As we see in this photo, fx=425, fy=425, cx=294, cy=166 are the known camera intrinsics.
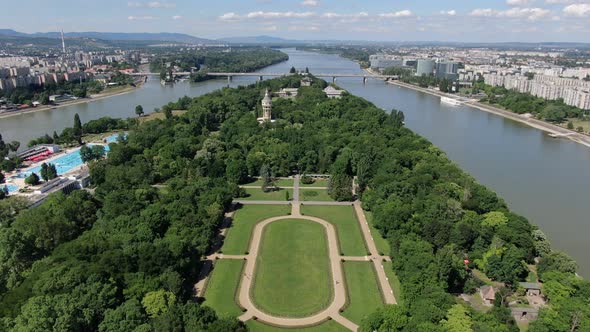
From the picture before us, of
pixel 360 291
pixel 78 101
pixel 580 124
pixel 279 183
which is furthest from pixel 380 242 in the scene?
pixel 78 101

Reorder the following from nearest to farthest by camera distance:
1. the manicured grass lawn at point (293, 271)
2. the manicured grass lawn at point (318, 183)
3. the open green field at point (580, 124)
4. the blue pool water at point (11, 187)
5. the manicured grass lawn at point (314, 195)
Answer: the manicured grass lawn at point (293, 271) → the blue pool water at point (11, 187) → the manicured grass lawn at point (314, 195) → the manicured grass lawn at point (318, 183) → the open green field at point (580, 124)

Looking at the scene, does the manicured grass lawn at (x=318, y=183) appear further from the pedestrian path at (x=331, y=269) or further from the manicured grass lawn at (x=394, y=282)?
the manicured grass lawn at (x=394, y=282)

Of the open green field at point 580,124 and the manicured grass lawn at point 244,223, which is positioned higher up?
the open green field at point 580,124

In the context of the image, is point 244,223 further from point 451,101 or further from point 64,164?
point 451,101

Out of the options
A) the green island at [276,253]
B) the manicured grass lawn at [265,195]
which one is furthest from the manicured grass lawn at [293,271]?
the manicured grass lawn at [265,195]

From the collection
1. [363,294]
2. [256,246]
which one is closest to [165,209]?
[256,246]

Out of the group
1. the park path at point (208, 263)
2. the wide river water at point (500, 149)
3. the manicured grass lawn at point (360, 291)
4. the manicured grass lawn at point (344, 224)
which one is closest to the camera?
the manicured grass lawn at point (360, 291)
